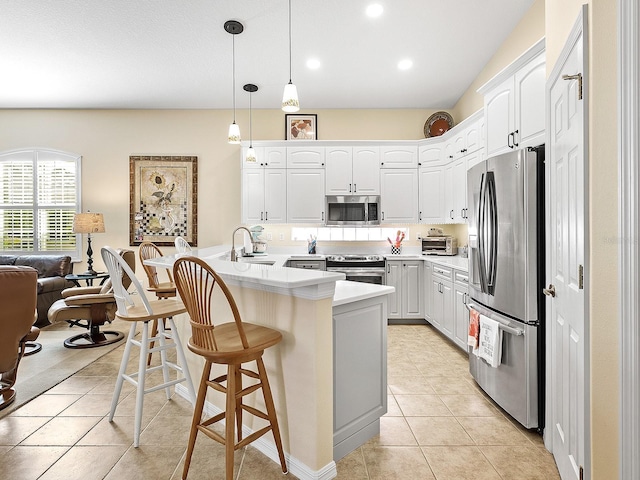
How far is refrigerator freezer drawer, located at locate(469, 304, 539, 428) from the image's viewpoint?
2.24m

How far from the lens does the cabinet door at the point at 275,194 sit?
17.2ft

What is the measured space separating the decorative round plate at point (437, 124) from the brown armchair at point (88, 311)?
15.2ft

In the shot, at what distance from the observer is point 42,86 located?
479cm

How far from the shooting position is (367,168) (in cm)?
519

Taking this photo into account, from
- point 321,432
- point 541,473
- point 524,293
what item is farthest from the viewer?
point 524,293

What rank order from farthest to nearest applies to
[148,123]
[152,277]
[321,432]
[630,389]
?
[148,123], [152,277], [321,432], [630,389]

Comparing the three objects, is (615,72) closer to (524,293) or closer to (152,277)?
(524,293)

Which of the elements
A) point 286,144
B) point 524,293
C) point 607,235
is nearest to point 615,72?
point 607,235

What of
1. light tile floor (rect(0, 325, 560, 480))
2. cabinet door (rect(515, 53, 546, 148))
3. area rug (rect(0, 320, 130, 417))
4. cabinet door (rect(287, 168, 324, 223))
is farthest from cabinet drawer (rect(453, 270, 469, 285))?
area rug (rect(0, 320, 130, 417))

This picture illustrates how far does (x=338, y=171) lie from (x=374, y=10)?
2.27m

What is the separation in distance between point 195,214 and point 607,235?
5.24 meters

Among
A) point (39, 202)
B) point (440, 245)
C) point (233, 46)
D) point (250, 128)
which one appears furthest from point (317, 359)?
point (39, 202)

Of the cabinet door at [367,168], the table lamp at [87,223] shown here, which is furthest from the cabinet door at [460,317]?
the table lamp at [87,223]

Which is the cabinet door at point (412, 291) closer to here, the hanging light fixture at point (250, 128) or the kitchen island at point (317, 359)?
the hanging light fixture at point (250, 128)
